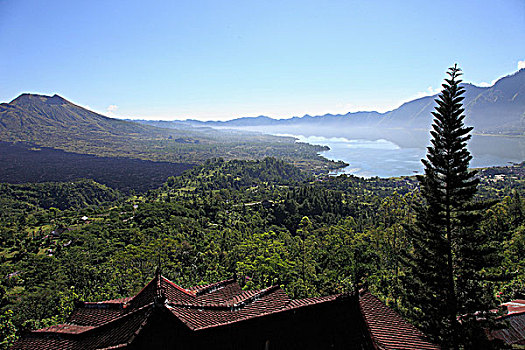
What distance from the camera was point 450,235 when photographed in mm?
11602

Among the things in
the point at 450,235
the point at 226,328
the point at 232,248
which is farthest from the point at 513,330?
the point at 232,248

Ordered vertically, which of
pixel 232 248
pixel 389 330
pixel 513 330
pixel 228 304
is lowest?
pixel 232 248

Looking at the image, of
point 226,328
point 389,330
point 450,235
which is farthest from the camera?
point 450,235

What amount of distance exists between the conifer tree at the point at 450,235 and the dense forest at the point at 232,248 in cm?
84

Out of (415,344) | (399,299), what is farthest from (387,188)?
(415,344)

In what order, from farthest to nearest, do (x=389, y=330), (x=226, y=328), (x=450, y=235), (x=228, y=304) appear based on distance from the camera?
(x=450, y=235) → (x=389, y=330) → (x=228, y=304) → (x=226, y=328)

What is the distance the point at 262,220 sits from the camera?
56312 mm

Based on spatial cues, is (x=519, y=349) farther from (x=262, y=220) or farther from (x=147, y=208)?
(x=147, y=208)

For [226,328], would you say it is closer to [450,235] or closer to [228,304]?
[228,304]

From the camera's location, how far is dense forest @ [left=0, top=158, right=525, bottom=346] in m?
19.5

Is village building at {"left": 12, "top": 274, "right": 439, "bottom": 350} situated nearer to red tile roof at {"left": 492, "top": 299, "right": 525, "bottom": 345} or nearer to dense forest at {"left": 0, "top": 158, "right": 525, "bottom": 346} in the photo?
dense forest at {"left": 0, "top": 158, "right": 525, "bottom": 346}

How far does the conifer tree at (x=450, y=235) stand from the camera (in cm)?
1114

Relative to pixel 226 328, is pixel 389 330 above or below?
below

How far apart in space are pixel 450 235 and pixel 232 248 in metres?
24.7
